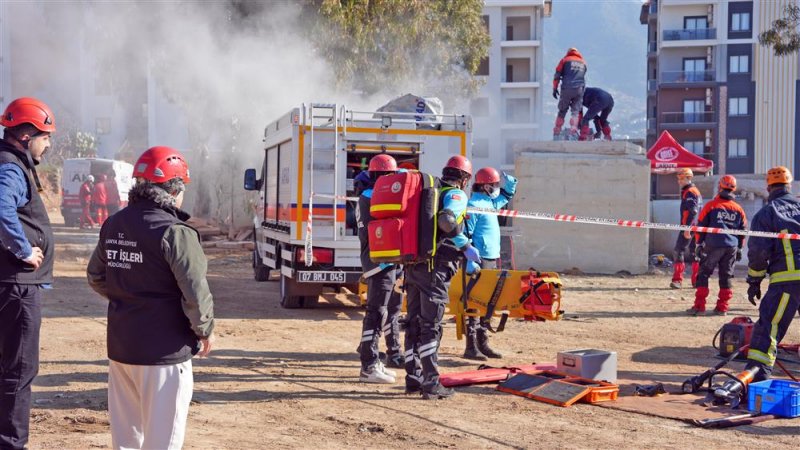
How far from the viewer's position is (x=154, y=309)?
4441 millimetres

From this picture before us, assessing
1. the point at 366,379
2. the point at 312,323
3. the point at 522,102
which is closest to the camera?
the point at 366,379

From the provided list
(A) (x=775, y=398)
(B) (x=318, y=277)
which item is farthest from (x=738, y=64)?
(A) (x=775, y=398)

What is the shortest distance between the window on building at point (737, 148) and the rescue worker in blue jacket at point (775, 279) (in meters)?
53.6

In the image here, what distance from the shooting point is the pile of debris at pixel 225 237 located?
24828mm

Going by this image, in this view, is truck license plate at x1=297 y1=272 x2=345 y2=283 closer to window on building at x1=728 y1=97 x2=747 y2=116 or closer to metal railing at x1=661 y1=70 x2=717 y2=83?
window on building at x1=728 y1=97 x2=747 y2=116

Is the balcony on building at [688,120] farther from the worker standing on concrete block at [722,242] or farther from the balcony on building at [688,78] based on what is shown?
the worker standing on concrete block at [722,242]

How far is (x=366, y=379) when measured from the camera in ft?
27.0

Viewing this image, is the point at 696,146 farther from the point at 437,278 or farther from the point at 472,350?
the point at 437,278

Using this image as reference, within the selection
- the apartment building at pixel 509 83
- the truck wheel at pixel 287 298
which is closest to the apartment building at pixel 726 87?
the apartment building at pixel 509 83

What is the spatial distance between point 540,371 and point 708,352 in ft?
9.62

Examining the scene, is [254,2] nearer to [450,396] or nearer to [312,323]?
[312,323]

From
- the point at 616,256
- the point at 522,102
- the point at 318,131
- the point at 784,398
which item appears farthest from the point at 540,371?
the point at 522,102

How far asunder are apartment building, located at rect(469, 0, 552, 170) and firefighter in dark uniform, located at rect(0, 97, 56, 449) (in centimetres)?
5519

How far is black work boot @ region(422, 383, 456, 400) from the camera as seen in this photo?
24.6ft
